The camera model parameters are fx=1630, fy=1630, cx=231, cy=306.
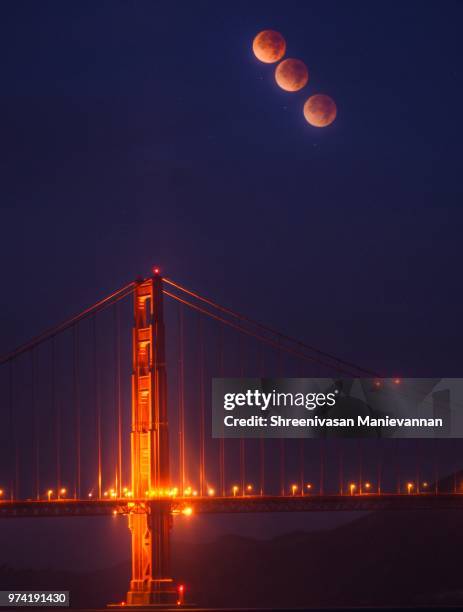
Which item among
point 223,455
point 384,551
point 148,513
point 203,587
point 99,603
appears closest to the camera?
point 148,513

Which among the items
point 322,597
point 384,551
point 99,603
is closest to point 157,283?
point 99,603

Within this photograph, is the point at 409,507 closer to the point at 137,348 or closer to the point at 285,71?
the point at 137,348

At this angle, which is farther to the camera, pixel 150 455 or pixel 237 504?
pixel 237 504

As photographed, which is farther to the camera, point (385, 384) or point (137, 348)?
point (385, 384)
